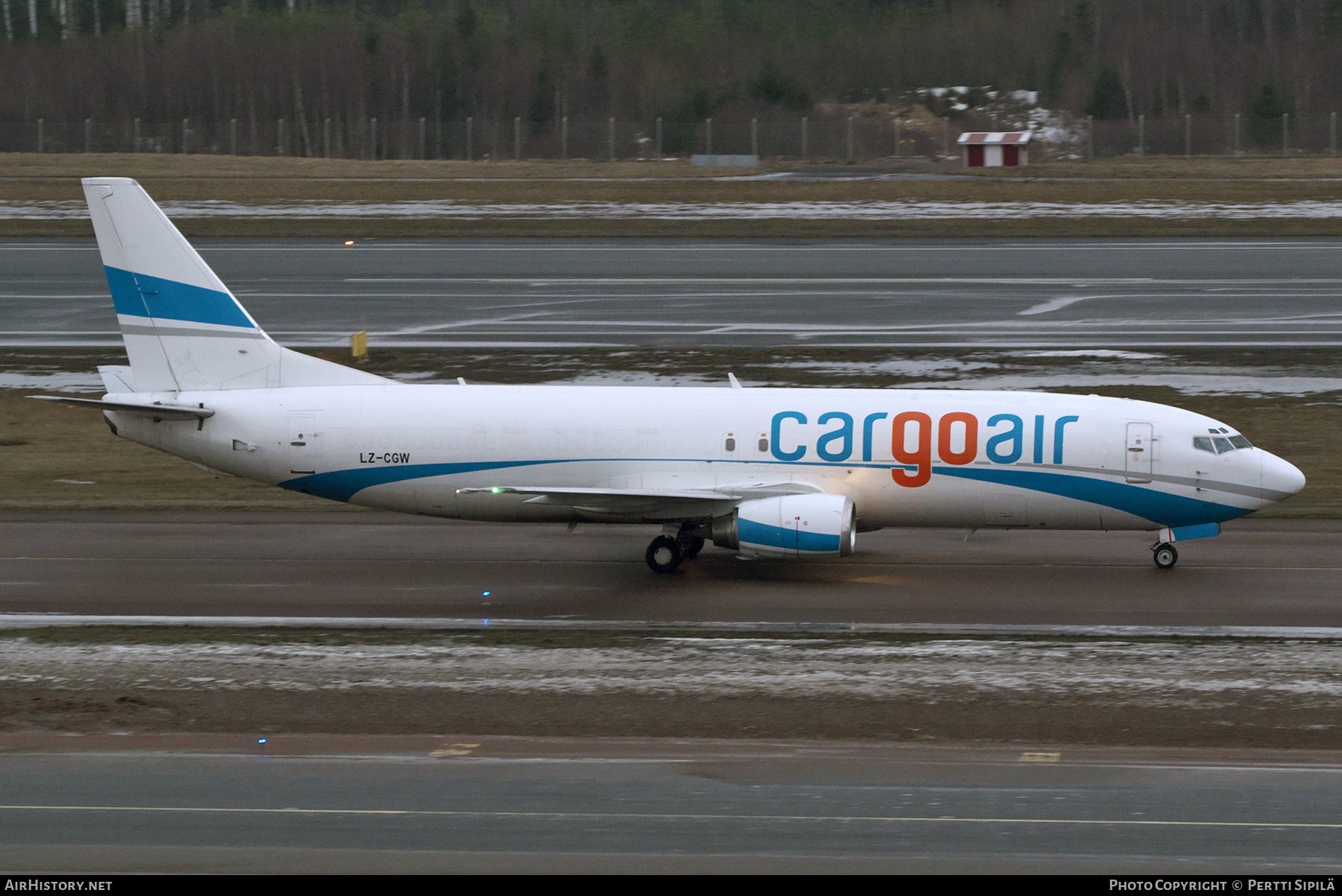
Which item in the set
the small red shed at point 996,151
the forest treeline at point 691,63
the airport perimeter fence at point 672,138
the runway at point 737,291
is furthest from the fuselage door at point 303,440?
the forest treeline at point 691,63

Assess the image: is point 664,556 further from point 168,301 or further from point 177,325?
point 168,301

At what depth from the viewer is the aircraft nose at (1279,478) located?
26594 mm

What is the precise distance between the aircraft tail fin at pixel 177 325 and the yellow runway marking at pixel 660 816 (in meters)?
14.0

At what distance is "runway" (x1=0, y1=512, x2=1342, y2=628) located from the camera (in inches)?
982

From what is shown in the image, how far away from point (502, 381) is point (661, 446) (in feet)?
55.6

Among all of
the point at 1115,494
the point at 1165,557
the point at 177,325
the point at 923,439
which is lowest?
the point at 1165,557

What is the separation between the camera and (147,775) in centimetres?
1720

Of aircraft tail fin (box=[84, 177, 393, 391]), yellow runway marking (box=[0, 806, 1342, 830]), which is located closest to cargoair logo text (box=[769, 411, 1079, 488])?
aircraft tail fin (box=[84, 177, 393, 391])

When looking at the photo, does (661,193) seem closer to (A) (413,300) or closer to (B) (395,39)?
(A) (413,300)

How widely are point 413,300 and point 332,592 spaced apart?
31270 mm

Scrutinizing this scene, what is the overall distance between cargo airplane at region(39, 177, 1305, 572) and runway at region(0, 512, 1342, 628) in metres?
1.01

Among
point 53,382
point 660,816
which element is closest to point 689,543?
point 660,816

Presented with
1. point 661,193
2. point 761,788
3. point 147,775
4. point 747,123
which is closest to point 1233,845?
point 761,788

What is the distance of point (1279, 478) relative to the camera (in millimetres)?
26609
